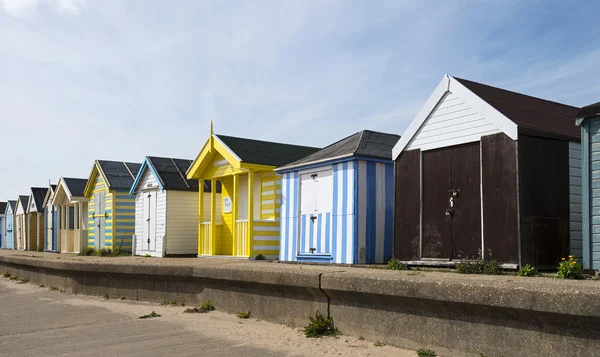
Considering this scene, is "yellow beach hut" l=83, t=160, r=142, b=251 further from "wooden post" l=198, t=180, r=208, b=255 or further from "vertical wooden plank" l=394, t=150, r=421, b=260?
"vertical wooden plank" l=394, t=150, r=421, b=260

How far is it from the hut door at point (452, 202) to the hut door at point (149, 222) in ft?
39.7

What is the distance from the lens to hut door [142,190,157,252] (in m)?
20.4

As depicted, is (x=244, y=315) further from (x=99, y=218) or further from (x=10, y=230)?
(x=10, y=230)

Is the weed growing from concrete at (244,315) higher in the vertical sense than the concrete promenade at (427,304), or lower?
lower

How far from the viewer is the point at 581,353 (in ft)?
17.2

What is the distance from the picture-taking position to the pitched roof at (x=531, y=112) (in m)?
9.47

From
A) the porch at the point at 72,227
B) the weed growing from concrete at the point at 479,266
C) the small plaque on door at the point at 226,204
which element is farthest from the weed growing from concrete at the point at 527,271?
the porch at the point at 72,227

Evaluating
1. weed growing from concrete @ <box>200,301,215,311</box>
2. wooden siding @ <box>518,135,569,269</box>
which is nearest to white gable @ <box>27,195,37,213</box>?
weed growing from concrete @ <box>200,301,215,311</box>

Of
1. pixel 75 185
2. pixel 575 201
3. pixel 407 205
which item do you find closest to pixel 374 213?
pixel 407 205

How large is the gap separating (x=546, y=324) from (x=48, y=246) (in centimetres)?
2998

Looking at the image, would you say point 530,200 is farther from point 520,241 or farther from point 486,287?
point 486,287

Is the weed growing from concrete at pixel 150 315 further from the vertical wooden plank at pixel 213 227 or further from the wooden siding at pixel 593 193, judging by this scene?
the vertical wooden plank at pixel 213 227

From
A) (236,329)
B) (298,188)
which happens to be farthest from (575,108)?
(236,329)

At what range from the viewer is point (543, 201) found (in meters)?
9.34
